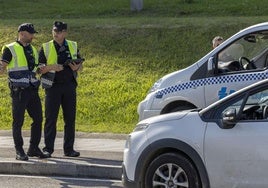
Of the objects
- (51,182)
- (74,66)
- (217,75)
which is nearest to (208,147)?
(51,182)

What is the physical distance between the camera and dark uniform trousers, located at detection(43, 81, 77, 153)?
33.4 ft

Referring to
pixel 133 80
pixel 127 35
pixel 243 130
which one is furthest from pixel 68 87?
pixel 127 35

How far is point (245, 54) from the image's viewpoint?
33.9 feet

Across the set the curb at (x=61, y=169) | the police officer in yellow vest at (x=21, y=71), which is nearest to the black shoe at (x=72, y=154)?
the curb at (x=61, y=169)

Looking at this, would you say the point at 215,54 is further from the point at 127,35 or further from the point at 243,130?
the point at 127,35

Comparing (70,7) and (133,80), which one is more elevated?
(70,7)

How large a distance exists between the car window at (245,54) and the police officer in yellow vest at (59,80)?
216 cm

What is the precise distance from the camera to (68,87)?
33.4 feet

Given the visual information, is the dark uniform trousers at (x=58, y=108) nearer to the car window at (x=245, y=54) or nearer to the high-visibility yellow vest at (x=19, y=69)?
the high-visibility yellow vest at (x=19, y=69)

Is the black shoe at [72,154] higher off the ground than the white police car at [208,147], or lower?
lower

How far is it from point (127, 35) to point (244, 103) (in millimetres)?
12853

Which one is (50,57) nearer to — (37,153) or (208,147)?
(37,153)

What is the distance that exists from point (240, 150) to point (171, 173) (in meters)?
0.84

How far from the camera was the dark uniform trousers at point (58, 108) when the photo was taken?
10.2 m
